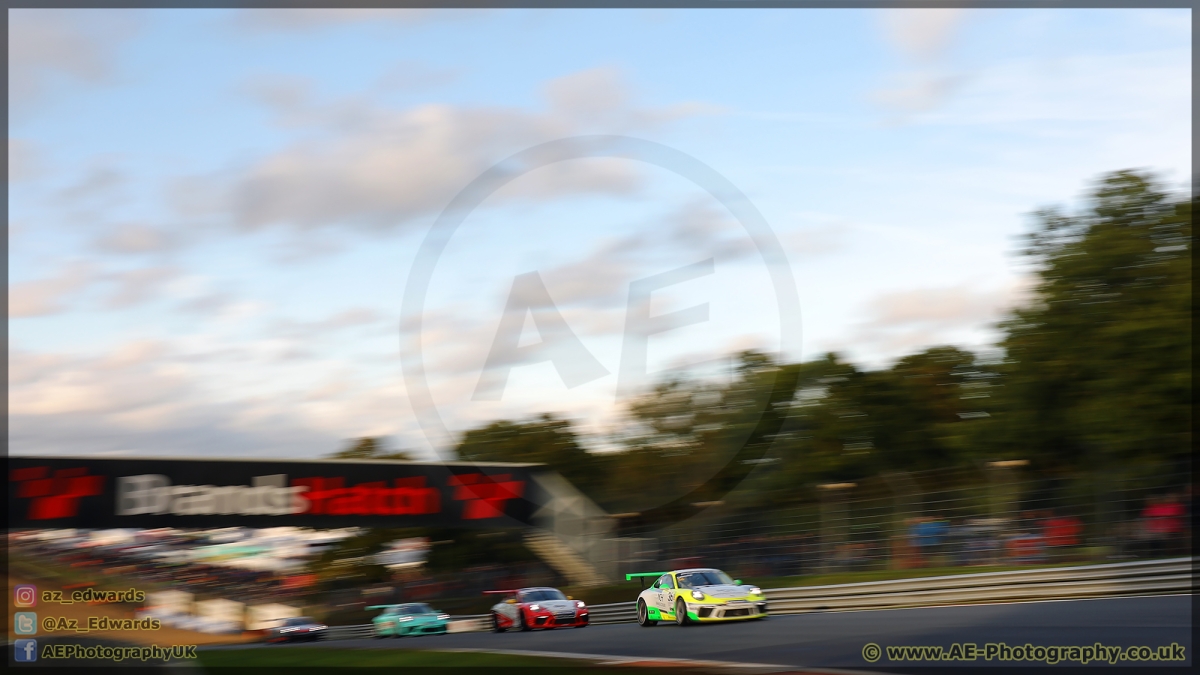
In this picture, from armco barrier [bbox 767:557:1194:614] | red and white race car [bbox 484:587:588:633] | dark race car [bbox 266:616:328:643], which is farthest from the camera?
dark race car [bbox 266:616:328:643]

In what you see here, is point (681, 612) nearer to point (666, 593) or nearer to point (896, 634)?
point (666, 593)

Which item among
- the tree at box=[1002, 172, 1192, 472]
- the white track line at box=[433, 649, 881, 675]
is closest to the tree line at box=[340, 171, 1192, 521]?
the tree at box=[1002, 172, 1192, 472]

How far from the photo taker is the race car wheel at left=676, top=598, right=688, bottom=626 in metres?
18.1

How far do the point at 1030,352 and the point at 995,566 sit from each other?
15838 millimetres

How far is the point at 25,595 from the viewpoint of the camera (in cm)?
1297

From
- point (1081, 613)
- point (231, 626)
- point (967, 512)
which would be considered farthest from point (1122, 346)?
point (231, 626)

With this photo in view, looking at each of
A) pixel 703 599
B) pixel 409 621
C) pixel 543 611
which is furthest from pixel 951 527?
pixel 409 621

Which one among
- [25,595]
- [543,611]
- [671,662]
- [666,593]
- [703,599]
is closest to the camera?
[671,662]

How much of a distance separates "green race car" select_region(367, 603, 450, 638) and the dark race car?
243 cm

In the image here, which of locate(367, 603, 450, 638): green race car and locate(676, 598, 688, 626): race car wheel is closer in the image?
locate(676, 598, 688, 626): race car wheel

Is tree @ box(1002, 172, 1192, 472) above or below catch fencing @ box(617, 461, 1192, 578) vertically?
above

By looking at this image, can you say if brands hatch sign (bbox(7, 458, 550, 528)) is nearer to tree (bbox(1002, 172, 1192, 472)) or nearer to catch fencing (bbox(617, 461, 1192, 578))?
catch fencing (bbox(617, 461, 1192, 578))

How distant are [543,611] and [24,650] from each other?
12.8 meters

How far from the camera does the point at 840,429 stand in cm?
4156
